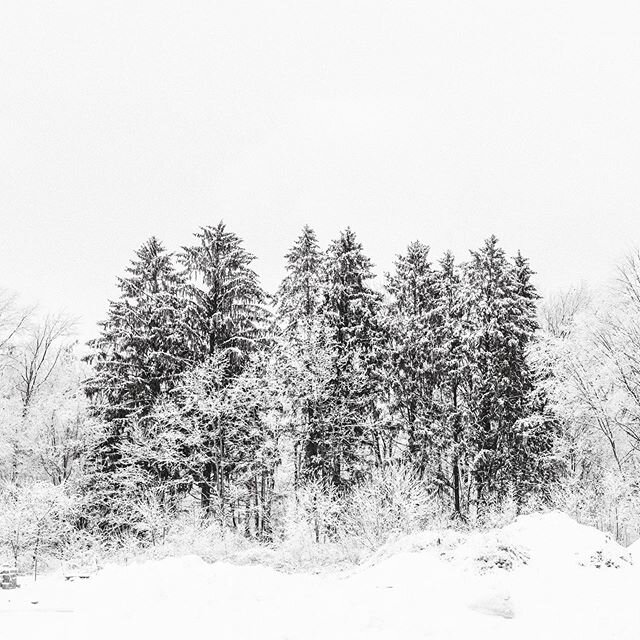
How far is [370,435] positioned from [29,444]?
15395mm

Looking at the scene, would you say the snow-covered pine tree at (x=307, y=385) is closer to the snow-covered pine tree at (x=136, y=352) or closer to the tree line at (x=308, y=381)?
the tree line at (x=308, y=381)

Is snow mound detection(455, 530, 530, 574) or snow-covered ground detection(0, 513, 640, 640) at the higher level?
snow mound detection(455, 530, 530, 574)

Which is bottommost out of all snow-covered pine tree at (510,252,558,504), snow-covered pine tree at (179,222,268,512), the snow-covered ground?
the snow-covered ground

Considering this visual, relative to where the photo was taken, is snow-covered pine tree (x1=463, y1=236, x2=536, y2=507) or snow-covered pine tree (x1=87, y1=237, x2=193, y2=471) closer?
snow-covered pine tree (x1=463, y1=236, x2=536, y2=507)

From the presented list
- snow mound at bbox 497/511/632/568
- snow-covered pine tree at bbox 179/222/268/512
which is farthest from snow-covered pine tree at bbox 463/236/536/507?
snow mound at bbox 497/511/632/568

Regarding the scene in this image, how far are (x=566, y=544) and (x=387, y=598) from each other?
4.09m

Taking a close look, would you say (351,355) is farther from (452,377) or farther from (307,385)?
(452,377)

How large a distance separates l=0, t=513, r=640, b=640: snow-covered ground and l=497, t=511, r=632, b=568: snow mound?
3cm

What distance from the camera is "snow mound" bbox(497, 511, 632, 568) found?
348 inches

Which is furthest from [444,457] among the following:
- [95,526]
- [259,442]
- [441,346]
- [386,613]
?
[386,613]

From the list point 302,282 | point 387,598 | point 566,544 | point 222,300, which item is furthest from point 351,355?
point 387,598

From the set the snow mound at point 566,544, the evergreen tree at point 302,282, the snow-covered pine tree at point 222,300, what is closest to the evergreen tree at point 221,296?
the snow-covered pine tree at point 222,300

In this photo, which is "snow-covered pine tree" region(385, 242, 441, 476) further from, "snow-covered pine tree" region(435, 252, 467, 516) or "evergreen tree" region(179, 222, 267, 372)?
"evergreen tree" region(179, 222, 267, 372)

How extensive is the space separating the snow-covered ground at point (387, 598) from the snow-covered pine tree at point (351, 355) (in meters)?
10.7
